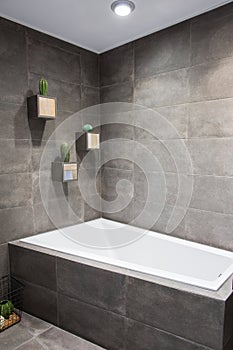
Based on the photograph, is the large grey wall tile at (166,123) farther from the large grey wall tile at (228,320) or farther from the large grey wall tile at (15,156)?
the large grey wall tile at (228,320)

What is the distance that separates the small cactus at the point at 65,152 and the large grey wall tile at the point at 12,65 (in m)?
0.57

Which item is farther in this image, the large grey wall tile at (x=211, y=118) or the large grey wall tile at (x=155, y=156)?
the large grey wall tile at (x=155, y=156)

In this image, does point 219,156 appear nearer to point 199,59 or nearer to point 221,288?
point 199,59

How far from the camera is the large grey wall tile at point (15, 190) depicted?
229 centimetres

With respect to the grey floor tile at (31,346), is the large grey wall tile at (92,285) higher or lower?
higher

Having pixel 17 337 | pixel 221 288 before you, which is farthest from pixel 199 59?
pixel 17 337

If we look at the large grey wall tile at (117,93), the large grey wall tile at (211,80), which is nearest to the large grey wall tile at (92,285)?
the large grey wall tile at (211,80)

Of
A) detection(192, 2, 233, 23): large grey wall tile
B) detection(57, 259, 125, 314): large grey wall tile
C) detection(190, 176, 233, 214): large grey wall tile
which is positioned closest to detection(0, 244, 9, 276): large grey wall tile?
detection(57, 259, 125, 314): large grey wall tile

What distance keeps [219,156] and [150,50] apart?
1.25 meters

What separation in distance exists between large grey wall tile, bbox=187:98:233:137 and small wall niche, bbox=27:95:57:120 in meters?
1.25

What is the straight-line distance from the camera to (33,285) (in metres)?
2.19

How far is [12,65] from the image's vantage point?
2295 millimetres

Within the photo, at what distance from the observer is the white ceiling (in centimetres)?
202

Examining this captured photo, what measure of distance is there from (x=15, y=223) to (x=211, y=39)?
2.32m
